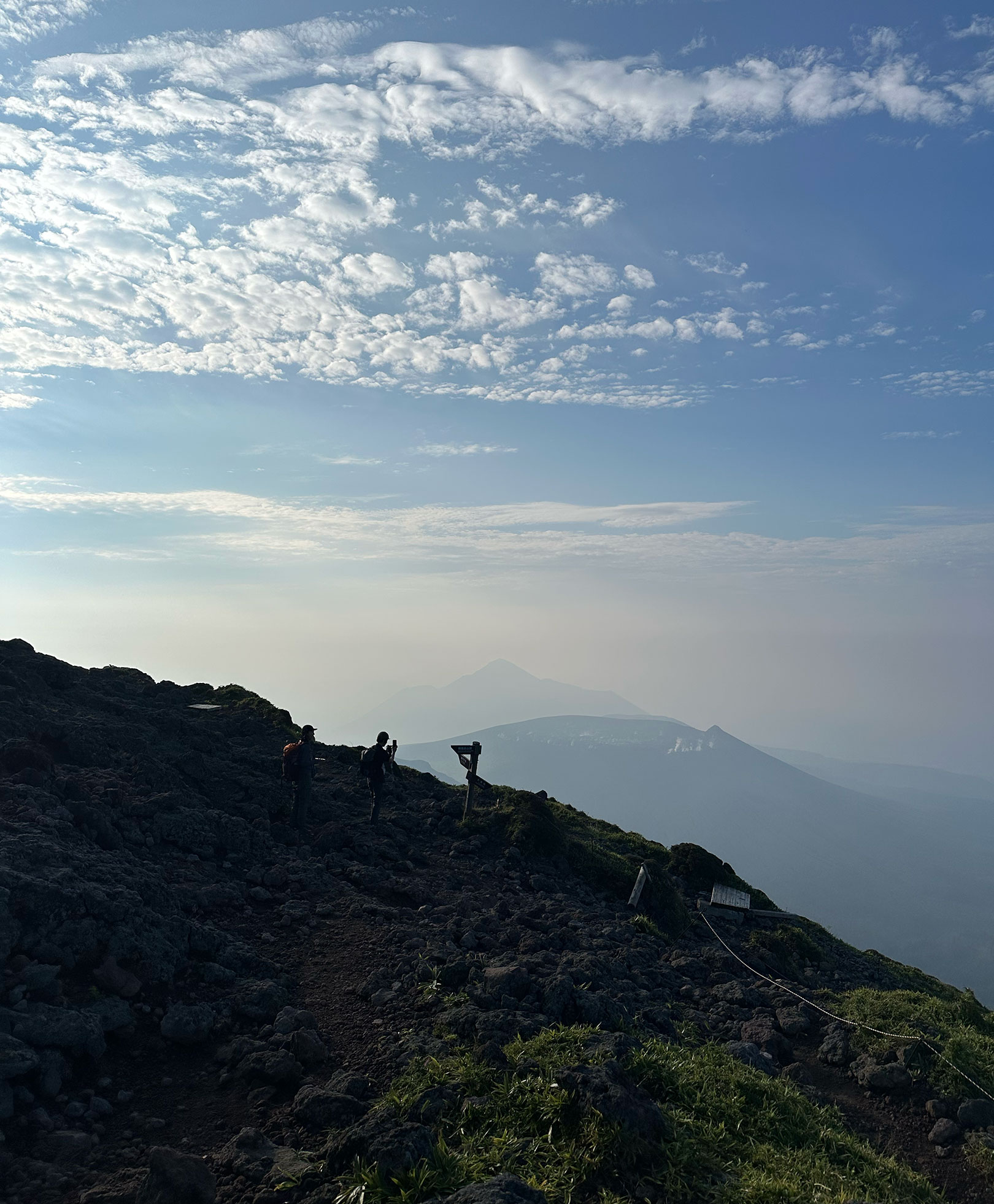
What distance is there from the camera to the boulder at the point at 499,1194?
5309mm

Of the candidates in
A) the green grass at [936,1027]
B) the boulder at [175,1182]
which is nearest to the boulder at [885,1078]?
the green grass at [936,1027]

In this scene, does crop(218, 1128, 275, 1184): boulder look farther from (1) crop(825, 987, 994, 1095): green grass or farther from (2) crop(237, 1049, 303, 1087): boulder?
(1) crop(825, 987, 994, 1095): green grass

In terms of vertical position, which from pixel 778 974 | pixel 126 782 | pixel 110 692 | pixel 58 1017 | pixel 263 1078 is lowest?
pixel 778 974

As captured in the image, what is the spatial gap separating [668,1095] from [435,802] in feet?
48.8

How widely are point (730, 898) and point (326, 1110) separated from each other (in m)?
15.2

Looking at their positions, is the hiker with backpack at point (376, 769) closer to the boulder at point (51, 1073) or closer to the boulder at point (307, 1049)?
the boulder at point (307, 1049)

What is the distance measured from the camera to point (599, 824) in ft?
87.8

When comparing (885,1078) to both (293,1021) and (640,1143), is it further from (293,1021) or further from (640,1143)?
(293,1021)

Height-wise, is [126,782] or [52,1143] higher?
[126,782]

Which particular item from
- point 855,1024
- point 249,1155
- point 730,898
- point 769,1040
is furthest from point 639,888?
point 249,1155

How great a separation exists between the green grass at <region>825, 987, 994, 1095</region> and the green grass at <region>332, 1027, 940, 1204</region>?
2.68 m

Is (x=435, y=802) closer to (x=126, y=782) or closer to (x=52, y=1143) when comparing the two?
(x=126, y=782)

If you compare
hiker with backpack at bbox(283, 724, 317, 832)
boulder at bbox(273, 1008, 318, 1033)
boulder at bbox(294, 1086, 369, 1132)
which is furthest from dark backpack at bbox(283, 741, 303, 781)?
boulder at bbox(294, 1086, 369, 1132)

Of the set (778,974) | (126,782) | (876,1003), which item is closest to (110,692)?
(126,782)
